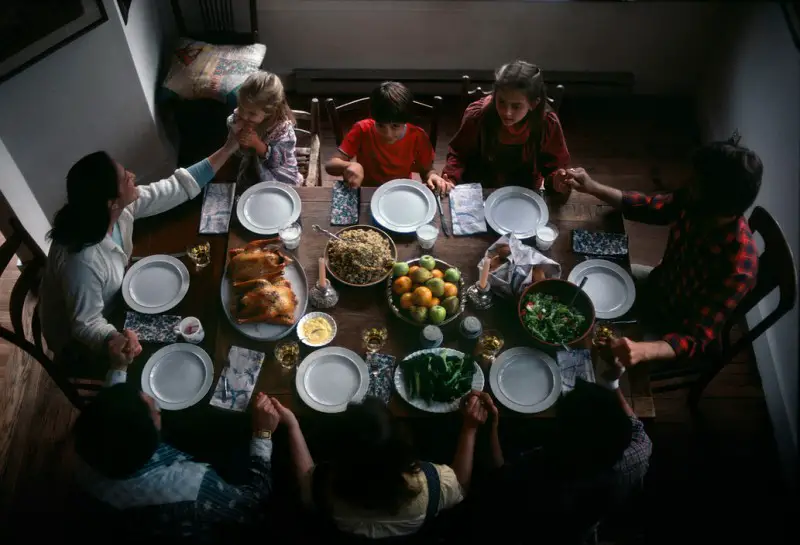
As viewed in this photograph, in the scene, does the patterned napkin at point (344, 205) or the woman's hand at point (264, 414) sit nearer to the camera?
the woman's hand at point (264, 414)

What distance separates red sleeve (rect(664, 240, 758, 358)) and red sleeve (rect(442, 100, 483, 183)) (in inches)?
50.8

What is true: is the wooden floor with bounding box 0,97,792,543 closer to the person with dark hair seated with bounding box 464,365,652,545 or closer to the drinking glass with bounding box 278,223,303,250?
the person with dark hair seated with bounding box 464,365,652,545

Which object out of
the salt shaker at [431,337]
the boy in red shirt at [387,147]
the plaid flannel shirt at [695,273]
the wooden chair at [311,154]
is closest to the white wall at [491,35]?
the wooden chair at [311,154]

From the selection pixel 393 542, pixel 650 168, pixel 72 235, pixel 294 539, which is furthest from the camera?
pixel 650 168

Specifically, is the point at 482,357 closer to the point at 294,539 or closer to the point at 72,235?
the point at 294,539

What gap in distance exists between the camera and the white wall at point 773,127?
303cm

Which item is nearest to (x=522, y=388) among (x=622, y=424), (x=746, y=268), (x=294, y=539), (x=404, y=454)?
(x=622, y=424)

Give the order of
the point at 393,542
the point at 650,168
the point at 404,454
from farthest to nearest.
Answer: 1. the point at 650,168
2. the point at 393,542
3. the point at 404,454

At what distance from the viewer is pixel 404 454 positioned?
1916 millimetres

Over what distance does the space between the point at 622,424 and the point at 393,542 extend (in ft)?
2.85

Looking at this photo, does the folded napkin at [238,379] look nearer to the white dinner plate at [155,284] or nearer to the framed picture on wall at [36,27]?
the white dinner plate at [155,284]

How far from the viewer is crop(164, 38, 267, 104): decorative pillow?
360 centimetres

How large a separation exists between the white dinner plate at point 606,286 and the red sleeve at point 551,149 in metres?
0.54

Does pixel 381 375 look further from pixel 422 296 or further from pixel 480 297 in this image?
pixel 480 297
